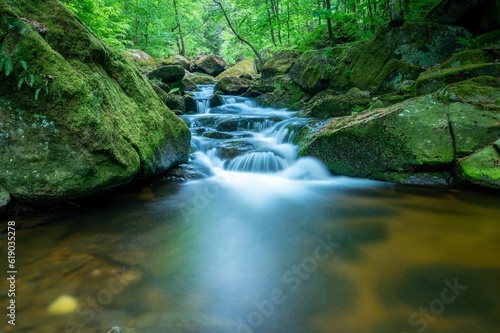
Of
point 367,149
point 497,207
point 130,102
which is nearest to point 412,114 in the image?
point 367,149

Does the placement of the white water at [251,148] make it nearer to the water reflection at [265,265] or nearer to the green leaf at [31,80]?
the water reflection at [265,265]

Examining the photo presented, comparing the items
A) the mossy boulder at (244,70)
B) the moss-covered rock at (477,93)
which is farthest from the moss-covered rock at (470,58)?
the mossy boulder at (244,70)

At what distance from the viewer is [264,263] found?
2.84 metres

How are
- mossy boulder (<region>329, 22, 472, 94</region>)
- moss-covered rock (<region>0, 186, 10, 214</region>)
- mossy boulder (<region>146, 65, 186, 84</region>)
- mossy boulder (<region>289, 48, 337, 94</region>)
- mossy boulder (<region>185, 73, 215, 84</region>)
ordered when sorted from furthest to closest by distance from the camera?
1. mossy boulder (<region>185, 73, 215, 84</region>)
2. mossy boulder (<region>146, 65, 186, 84</region>)
3. mossy boulder (<region>289, 48, 337, 94</region>)
4. mossy boulder (<region>329, 22, 472, 94</region>)
5. moss-covered rock (<region>0, 186, 10, 214</region>)

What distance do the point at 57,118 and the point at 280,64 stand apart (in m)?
12.9

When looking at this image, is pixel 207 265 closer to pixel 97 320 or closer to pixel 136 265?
pixel 136 265

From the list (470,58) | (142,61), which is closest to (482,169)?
(470,58)

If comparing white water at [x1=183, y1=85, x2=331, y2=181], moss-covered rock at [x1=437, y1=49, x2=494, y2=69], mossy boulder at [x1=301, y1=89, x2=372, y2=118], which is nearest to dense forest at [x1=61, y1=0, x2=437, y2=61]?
mossy boulder at [x1=301, y1=89, x2=372, y2=118]

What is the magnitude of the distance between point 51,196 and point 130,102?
1927 millimetres

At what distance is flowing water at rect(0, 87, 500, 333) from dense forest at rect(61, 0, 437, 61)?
5.92 m

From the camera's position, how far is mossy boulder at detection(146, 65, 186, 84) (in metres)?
11.9

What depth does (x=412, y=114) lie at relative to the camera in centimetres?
499

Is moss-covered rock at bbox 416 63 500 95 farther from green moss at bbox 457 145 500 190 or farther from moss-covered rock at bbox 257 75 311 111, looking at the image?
moss-covered rock at bbox 257 75 311 111

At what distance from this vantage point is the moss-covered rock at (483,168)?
3.94 metres
